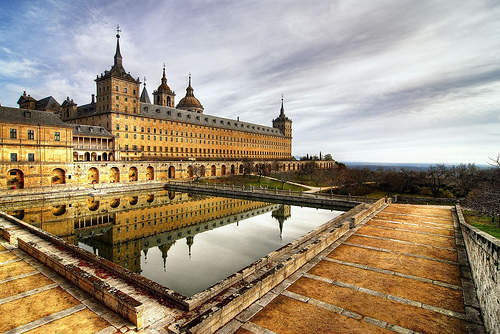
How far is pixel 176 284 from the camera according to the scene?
46.8ft

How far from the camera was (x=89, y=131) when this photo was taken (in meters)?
54.5

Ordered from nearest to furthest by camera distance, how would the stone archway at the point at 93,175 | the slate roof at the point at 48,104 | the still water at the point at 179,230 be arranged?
the still water at the point at 179,230, the stone archway at the point at 93,175, the slate roof at the point at 48,104

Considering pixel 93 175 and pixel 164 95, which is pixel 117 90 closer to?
pixel 93 175

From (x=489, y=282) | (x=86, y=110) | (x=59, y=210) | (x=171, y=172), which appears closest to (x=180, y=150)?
(x=171, y=172)

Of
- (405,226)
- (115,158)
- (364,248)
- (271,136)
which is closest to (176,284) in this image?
(364,248)

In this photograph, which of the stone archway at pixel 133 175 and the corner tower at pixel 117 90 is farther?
the corner tower at pixel 117 90

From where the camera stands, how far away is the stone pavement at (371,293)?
7828mm

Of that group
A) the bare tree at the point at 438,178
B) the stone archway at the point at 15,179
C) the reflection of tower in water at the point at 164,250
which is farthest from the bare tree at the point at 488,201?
the stone archway at the point at 15,179

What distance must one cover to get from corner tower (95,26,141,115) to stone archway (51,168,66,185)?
18.9 metres

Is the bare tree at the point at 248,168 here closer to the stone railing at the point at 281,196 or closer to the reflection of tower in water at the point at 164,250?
the stone railing at the point at 281,196

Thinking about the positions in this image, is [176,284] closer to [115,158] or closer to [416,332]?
[416,332]

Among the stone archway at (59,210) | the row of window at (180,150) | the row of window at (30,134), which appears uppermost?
the row of window at (30,134)

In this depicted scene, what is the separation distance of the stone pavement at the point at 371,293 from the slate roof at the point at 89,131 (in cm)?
Answer: 5496

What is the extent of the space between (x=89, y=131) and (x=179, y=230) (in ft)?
136
